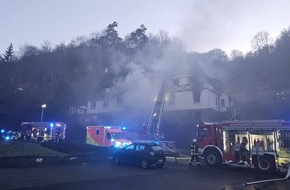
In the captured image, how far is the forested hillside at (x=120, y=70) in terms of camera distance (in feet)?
138

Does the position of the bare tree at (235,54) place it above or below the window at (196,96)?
above

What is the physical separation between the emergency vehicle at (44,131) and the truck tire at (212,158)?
22983mm

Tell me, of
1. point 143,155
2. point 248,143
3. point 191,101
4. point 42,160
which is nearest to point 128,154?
point 143,155

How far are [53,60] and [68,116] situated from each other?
2830 cm

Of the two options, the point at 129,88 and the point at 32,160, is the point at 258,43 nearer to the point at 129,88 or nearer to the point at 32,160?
the point at 129,88

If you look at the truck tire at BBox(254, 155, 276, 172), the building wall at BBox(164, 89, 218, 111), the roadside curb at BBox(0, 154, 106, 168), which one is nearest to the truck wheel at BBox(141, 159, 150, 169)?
the roadside curb at BBox(0, 154, 106, 168)

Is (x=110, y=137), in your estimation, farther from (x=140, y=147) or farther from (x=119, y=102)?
(x=119, y=102)

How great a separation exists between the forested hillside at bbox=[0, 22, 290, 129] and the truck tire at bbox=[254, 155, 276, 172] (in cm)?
2351

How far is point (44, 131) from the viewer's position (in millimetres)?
39188

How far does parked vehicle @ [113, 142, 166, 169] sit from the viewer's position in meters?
17.2

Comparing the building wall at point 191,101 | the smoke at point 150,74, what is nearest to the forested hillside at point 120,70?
the smoke at point 150,74

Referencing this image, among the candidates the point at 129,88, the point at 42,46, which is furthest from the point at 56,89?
the point at 129,88

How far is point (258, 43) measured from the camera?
87.8 meters

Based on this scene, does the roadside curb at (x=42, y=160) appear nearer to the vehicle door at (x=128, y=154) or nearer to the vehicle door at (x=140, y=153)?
the vehicle door at (x=128, y=154)
